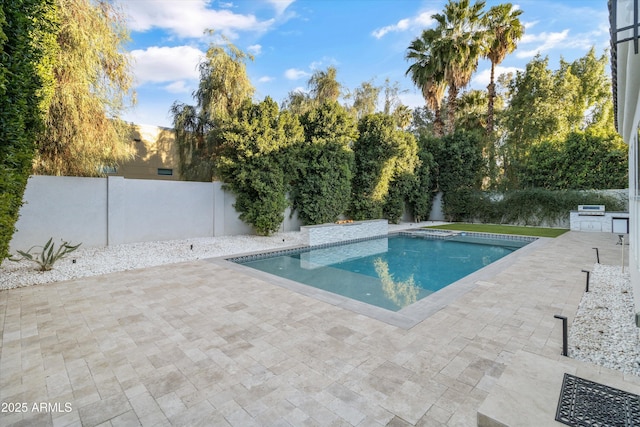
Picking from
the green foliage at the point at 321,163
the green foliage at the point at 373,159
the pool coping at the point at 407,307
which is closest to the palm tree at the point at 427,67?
the green foliage at the point at 373,159

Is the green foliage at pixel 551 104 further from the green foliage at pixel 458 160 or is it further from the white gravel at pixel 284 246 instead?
the white gravel at pixel 284 246

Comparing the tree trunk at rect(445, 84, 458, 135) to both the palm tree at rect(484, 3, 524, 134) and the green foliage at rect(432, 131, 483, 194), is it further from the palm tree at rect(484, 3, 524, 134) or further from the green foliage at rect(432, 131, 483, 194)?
the palm tree at rect(484, 3, 524, 134)

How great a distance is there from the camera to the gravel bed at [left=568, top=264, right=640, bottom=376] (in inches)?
131

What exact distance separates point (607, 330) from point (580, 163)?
55.8ft

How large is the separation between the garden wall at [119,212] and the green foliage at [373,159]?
6157 mm

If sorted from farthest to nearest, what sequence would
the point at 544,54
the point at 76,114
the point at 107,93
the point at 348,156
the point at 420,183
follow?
the point at 544,54
the point at 420,183
the point at 348,156
the point at 107,93
the point at 76,114

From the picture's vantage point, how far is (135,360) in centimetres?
330

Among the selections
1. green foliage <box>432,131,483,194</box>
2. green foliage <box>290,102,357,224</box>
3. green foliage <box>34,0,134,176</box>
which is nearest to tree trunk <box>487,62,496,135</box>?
green foliage <box>432,131,483,194</box>

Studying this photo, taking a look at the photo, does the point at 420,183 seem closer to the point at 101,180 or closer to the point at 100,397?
the point at 101,180

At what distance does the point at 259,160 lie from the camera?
1157 centimetres

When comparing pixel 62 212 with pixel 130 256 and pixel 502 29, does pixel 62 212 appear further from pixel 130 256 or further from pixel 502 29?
pixel 502 29

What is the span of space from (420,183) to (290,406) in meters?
18.3

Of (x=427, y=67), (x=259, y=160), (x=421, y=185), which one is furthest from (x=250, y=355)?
(x=427, y=67)

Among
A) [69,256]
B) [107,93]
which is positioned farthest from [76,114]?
[69,256]
